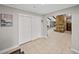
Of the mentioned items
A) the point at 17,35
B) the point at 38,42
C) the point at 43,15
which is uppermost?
the point at 43,15

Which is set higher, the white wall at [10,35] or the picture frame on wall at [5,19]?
the picture frame on wall at [5,19]

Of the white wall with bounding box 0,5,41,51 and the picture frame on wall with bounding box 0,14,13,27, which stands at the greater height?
the picture frame on wall with bounding box 0,14,13,27

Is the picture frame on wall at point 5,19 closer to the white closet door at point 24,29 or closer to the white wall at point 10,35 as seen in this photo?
the white wall at point 10,35

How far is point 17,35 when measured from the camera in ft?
9.07

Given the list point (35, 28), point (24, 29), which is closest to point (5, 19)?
point (24, 29)

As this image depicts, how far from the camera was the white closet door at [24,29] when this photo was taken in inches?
103

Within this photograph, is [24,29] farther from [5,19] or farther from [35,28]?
[5,19]

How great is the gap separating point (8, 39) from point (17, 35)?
0.34 m

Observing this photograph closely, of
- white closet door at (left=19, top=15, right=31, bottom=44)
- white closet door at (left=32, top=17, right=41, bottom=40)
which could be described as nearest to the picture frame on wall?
white closet door at (left=19, top=15, right=31, bottom=44)

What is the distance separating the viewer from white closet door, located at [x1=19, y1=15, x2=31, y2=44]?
263cm

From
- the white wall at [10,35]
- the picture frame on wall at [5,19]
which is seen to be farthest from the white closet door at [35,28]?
the picture frame on wall at [5,19]

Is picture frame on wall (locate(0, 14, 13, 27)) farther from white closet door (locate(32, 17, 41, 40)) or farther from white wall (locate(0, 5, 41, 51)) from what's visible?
white closet door (locate(32, 17, 41, 40))
